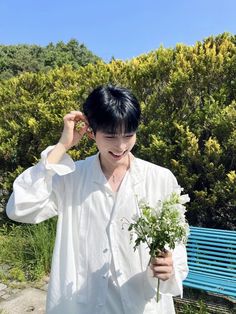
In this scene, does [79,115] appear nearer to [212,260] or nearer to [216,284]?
[216,284]

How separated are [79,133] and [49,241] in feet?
10.0

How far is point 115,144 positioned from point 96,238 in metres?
0.41

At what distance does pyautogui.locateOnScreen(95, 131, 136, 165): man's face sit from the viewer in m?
1.77

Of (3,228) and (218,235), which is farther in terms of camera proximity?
(3,228)

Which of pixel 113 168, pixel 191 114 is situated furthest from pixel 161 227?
pixel 191 114

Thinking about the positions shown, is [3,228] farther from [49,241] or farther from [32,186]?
[32,186]

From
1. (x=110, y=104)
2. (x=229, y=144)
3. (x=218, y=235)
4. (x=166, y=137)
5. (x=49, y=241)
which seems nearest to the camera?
(x=110, y=104)

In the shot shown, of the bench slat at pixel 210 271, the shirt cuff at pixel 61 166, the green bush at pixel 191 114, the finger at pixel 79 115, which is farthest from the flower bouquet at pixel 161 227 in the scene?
the green bush at pixel 191 114

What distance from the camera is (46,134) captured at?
5566mm

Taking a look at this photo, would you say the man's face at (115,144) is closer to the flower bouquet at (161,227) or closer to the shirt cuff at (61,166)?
the shirt cuff at (61,166)

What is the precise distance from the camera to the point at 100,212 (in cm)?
186

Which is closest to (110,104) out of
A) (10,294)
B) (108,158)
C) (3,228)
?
(108,158)

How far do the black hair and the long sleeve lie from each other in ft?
0.80

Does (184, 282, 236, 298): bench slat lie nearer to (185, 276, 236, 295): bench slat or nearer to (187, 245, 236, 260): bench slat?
(185, 276, 236, 295): bench slat
